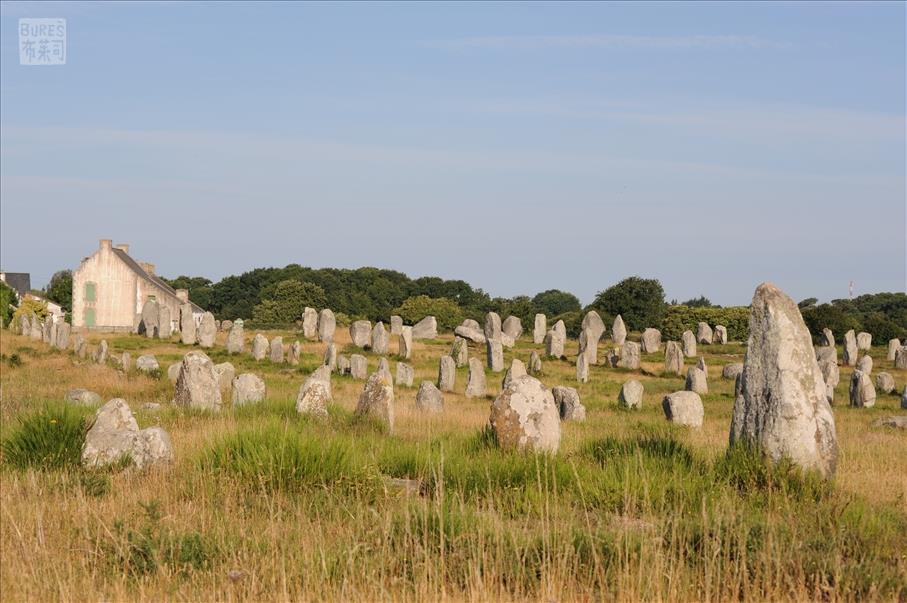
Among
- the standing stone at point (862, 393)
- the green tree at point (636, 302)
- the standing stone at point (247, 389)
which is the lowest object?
the standing stone at point (862, 393)

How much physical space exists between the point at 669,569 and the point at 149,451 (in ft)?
21.5

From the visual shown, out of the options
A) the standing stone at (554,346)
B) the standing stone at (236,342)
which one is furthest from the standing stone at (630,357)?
the standing stone at (236,342)

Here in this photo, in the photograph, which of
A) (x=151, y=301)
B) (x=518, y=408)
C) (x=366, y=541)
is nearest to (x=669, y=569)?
(x=366, y=541)

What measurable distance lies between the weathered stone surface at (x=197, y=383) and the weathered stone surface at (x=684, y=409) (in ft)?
32.3

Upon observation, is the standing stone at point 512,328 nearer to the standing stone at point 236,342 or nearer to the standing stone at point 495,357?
the standing stone at point 495,357

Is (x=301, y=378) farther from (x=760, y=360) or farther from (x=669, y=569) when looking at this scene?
(x=669, y=569)

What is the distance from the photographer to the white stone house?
6256cm

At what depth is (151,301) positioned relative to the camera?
59156 millimetres

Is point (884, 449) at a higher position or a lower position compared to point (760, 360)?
lower

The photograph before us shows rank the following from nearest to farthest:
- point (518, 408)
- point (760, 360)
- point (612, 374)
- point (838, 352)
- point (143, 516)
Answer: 1. point (143, 516)
2. point (760, 360)
3. point (518, 408)
4. point (612, 374)
5. point (838, 352)

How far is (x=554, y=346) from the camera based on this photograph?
1596 inches

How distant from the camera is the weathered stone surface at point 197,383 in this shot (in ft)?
68.4

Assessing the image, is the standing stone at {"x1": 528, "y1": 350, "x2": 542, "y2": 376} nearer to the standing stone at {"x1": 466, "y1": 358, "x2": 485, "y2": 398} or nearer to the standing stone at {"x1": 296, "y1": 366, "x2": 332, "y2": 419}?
the standing stone at {"x1": 466, "y1": 358, "x2": 485, "y2": 398}

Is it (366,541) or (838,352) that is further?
(838,352)
